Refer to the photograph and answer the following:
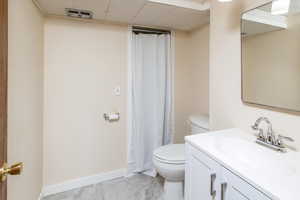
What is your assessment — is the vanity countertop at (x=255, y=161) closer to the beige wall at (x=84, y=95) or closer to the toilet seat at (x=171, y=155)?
the toilet seat at (x=171, y=155)

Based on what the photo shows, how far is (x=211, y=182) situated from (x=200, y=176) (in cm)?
11

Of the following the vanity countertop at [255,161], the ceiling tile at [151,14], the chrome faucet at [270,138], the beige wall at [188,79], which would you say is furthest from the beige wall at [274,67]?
the beige wall at [188,79]

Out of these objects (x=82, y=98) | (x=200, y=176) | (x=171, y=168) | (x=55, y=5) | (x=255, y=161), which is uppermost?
(x=55, y=5)

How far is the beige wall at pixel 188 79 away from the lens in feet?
7.74

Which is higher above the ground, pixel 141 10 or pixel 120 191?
pixel 141 10

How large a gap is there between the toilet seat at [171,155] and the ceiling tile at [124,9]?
1470mm

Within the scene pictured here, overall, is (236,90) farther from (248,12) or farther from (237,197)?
(237,197)

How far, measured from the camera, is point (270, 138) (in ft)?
3.67

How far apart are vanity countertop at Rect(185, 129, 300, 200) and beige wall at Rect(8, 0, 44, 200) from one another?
1171 millimetres

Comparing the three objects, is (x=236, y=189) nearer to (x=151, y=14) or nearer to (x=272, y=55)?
(x=272, y=55)

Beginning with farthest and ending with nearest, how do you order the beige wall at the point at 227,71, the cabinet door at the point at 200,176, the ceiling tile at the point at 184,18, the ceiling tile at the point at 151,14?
the ceiling tile at the point at 184,18
the ceiling tile at the point at 151,14
the beige wall at the point at 227,71
the cabinet door at the point at 200,176

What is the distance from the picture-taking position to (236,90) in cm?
145

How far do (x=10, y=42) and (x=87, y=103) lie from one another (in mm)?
1076

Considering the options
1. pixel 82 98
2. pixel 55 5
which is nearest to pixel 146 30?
pixel 55 5
